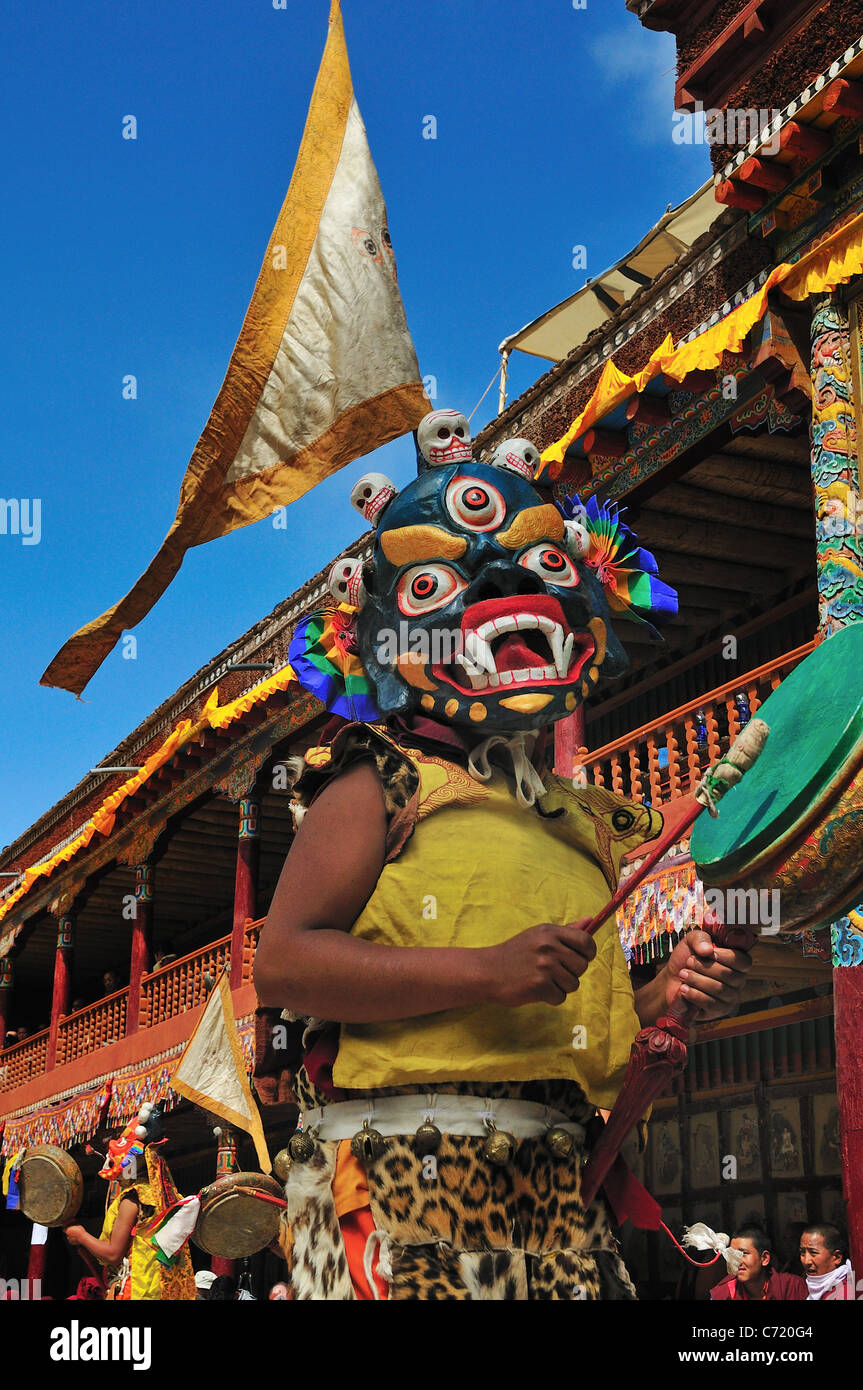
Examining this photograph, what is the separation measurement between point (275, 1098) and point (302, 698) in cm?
342

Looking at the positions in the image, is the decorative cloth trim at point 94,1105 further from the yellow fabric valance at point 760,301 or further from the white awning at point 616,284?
the white awning at point 616,284

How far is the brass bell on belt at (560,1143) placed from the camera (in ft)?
9.15

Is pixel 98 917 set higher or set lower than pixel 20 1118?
higher

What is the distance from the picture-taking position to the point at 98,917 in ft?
66.6

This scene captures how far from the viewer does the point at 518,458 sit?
3.48m

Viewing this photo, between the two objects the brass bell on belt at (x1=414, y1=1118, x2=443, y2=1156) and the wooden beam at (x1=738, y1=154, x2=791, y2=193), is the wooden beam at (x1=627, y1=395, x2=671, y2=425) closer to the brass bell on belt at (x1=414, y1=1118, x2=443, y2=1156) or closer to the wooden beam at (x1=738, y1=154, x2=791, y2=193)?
the wooden beam at (x1=738, y1=154, x2=791, y2=193)

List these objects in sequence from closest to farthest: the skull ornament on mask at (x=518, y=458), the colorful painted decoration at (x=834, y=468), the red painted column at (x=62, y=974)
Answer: the skull ornament on mask at (x=518, y=458) → the colorful painted decoration at (x=834, y=468) → the red painted column at (x=62, y=974)

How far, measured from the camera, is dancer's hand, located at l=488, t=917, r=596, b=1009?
252 cm

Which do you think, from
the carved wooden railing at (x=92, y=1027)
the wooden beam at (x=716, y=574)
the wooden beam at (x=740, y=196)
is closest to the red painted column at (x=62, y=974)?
the carved wooden railing at (x=92, y=1027)

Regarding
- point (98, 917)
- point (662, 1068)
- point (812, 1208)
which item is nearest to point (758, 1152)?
point (812, 1208)

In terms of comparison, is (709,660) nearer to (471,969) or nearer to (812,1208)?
(812,1208)

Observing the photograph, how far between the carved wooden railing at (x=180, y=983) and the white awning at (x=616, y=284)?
7973mm

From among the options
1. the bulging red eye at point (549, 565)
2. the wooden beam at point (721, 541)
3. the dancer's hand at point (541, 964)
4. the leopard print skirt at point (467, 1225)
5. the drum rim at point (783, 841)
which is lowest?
the leopard print skirt at point (467, 1225)

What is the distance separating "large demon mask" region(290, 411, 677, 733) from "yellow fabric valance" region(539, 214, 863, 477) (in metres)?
4.75
